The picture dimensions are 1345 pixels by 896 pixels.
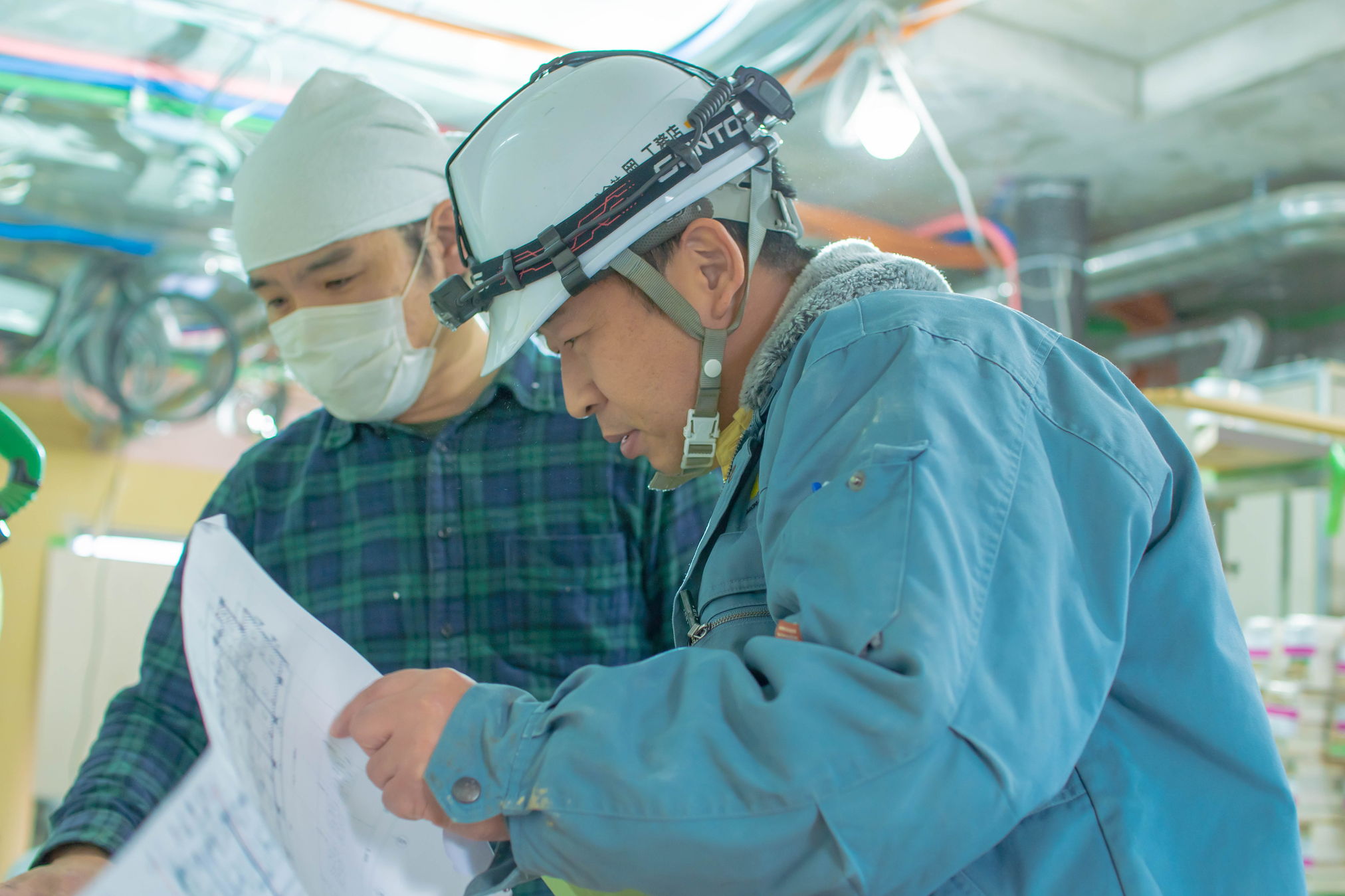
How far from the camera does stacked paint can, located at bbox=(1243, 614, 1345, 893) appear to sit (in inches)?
99.4

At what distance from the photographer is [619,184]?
2.85 ft

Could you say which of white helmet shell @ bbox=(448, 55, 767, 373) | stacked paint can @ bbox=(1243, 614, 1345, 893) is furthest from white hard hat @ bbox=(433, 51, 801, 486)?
stacked paint can @ bbox=(1243, 614, 1345, 893)

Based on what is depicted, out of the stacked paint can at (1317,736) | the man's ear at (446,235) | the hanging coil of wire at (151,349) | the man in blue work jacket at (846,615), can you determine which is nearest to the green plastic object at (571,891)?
the man in blue work jacket at (846,615)

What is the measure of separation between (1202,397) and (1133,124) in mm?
1998

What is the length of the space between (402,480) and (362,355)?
0.16 meters

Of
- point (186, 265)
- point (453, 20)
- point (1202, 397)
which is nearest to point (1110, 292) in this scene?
point (1202, 397)

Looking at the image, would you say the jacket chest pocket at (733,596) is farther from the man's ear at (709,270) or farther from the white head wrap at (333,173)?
the white head wrap at (333,173)

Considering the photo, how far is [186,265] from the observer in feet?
15.2

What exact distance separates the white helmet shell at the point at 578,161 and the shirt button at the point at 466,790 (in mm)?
363

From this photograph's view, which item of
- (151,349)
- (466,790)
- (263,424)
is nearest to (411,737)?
(466,790)

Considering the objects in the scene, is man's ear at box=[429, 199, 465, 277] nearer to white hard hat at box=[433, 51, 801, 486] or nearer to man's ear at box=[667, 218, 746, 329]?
white hard hat at box=[433, 51, 801, 486]

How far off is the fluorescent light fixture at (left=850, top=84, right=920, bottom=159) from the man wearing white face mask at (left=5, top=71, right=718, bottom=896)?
44cm

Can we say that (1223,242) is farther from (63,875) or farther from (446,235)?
(63,875)

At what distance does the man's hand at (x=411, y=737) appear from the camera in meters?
0.68
